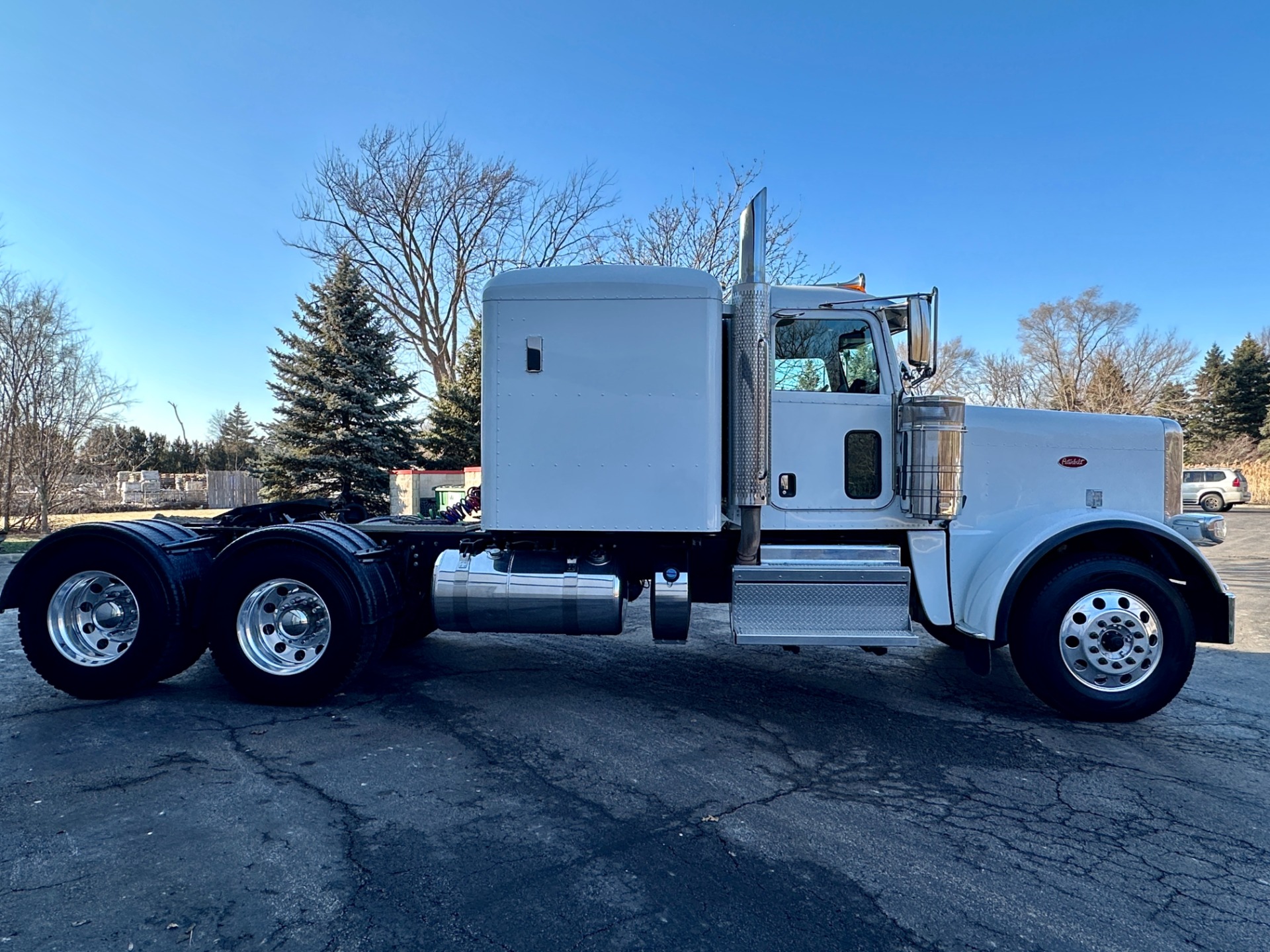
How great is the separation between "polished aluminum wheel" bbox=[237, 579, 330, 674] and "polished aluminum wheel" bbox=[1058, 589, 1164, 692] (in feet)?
16.0

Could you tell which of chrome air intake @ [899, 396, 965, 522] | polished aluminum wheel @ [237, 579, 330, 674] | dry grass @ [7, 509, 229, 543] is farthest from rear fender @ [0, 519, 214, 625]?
dry grass @ [7, 509, 229, 543]

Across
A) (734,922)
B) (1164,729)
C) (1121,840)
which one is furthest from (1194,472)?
(734,922)

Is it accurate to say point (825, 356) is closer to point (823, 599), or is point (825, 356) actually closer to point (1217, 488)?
point (823, 599)

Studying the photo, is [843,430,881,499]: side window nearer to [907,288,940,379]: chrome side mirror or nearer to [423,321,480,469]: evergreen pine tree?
[907,288,940,379]: chrome side mirror

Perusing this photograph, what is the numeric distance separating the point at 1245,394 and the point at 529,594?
57.4 meters

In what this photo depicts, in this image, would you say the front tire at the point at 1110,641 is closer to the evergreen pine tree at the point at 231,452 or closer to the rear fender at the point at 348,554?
the rear fender at the point at 348,554

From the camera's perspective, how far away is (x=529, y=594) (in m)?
5.10

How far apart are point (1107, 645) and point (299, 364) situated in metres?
23.2

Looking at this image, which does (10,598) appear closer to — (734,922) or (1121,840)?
(734,922)

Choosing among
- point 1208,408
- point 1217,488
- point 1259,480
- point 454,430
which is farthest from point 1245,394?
point 454,430

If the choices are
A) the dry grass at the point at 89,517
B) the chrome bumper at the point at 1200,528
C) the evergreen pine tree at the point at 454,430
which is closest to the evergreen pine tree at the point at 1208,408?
the evergreen pine tree at the point at 454,430

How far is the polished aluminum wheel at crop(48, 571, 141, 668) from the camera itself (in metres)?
5.22

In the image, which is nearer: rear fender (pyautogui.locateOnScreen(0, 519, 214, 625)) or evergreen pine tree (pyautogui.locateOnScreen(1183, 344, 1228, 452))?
rear fender (pyautogui.locateOnScreen(0, 519, 214, 625))

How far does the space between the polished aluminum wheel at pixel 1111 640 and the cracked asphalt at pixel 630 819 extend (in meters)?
0.34
